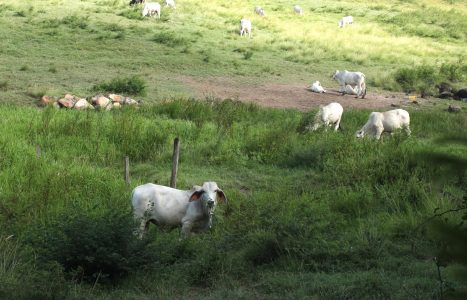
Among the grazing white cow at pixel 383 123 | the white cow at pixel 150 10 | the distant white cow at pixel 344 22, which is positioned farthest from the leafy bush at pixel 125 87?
the distant white cow at pixel 344 22

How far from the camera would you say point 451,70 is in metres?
21.7

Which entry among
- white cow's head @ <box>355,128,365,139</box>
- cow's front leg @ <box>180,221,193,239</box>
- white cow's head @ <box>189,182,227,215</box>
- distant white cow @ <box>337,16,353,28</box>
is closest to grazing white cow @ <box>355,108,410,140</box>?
white cow's head @ <box>355,128,365,139</box>

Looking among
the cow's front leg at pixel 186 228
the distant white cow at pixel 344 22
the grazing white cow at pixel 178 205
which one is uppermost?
the grazing white cow at pixel 178 205

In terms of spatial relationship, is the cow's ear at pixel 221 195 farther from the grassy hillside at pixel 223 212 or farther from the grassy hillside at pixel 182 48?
the grassy hillside at pixel 182 48

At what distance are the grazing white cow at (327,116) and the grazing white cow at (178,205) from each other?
5376 mm

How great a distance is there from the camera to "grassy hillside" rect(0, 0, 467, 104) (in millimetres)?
16984

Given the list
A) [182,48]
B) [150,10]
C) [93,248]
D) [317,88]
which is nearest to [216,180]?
[93,248]

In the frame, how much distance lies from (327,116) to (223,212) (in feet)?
17.7

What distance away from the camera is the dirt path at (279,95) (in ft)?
52.8

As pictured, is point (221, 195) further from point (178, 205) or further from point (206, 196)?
point (178, 205)

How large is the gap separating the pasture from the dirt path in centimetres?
36

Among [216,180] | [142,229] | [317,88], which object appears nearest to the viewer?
[142,229]

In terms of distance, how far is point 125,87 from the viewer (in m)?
15.0

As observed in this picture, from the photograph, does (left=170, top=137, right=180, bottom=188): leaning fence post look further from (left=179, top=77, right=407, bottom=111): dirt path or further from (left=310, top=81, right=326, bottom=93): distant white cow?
(left=310, top=81, right=326, bottom=93): distant white cow
